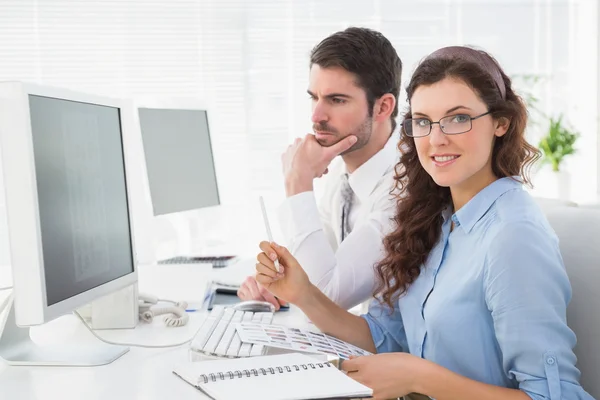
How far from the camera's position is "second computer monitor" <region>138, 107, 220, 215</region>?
7.72ft

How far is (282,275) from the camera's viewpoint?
1.44m

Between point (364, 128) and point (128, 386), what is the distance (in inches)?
42.4

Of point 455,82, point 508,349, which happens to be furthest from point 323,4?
point 508,349

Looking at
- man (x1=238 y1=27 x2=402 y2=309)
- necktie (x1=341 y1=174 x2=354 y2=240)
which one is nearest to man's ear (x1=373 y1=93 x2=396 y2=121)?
man (x1=238 y1=27 x2=402 y2=309)

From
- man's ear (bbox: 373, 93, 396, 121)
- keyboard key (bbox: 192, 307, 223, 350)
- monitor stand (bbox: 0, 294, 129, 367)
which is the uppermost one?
man's ear (bbox: 373, 93, 396, 121)

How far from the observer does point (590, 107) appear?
4.90 meters

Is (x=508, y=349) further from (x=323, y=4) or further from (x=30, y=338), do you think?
(x=323, y=4)

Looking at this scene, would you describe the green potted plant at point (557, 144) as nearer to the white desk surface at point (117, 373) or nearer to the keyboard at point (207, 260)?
the keyboard at point (207, 260)

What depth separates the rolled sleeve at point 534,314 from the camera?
1.08 metres

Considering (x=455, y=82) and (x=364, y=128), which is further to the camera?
(x=364, y=128)

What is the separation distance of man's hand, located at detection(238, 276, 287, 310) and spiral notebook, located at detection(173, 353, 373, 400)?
1.89 feet

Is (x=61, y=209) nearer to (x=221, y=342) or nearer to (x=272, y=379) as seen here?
(x=221, y=342)

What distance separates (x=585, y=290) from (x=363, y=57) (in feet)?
3.13

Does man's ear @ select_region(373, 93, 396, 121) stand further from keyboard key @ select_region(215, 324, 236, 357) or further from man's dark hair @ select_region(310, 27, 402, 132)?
keyboard key @ select_region(215, 324, 236, 357)
